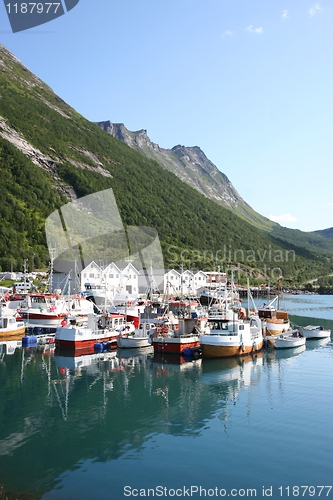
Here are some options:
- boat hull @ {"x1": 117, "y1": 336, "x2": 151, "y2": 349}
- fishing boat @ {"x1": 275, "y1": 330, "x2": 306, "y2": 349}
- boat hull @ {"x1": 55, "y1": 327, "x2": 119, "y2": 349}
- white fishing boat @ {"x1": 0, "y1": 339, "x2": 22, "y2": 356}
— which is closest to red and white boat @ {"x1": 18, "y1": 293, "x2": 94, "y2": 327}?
white fishing boat @ {"x1": 0, "y1": 339, "x2": 22, "y2": 356}

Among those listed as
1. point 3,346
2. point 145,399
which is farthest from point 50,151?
point 145,399

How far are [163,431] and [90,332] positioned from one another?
25075 millimetres

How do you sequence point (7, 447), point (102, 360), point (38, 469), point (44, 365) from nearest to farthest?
point (38, 469) → point (7, 447) → point (44, 365) → point (102, 360)

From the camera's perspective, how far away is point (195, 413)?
25.1 meters

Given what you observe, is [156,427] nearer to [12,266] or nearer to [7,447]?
[7,447]

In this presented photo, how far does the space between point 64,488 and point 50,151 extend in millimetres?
180285

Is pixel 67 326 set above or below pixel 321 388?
above

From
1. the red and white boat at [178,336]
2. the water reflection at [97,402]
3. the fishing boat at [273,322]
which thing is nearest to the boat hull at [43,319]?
the water reflection at [97,402]

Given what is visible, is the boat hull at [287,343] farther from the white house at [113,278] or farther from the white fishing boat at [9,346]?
the white house at [113,278]

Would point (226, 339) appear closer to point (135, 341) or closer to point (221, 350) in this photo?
point (221, 350)

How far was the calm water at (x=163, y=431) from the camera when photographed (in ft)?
53.5
